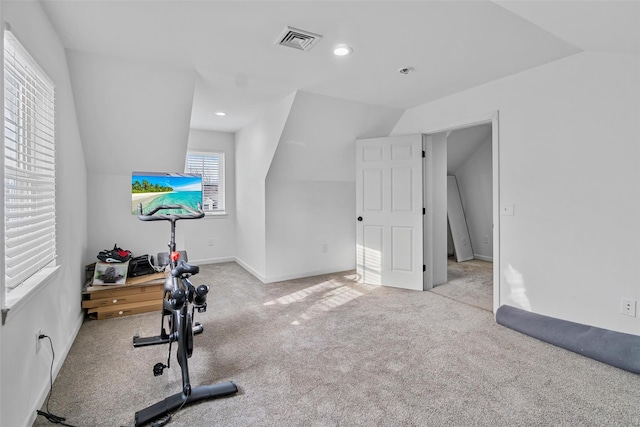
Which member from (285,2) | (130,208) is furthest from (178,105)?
(285,2)

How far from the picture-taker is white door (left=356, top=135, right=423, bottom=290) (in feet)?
13.6

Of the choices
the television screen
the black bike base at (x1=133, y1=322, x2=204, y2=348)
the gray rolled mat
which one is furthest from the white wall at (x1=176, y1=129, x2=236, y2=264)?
the gray rolled mat

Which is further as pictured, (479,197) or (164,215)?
(479,197)

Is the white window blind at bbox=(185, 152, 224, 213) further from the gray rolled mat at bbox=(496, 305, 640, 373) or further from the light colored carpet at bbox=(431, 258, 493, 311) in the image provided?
the gray rolled mat at bbox=(496, 305, 640, 373)

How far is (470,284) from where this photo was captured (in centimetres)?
444

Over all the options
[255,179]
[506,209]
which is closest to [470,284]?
[506,209]

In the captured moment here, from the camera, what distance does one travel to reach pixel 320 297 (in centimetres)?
388

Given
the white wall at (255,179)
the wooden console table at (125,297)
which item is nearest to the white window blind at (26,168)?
the wooden console table at (125,297)

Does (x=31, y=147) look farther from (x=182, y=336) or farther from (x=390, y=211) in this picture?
(x=390, y=211)

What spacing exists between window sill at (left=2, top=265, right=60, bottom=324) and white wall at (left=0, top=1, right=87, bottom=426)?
0.03 metres

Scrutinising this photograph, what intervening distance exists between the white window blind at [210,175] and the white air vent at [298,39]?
365cm

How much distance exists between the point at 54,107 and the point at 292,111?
86.3 inches

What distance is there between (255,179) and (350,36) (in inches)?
112

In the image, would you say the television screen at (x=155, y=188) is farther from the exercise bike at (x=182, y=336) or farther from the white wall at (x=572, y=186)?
the white wall at (x=572, y=186)
